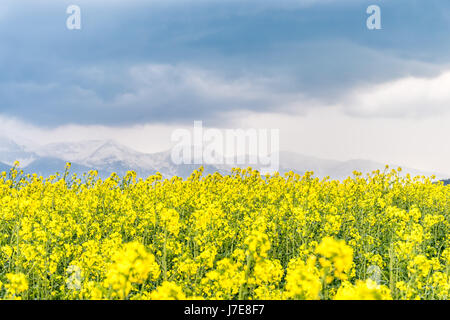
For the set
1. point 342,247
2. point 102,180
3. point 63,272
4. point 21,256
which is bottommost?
point 63,272

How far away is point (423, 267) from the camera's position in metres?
4.71

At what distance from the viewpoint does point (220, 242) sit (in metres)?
6.82

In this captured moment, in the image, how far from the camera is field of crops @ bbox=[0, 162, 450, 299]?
138 inches

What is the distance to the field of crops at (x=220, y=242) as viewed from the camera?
3.50 meters

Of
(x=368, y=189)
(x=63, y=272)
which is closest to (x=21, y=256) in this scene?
(x=63, y=272)
